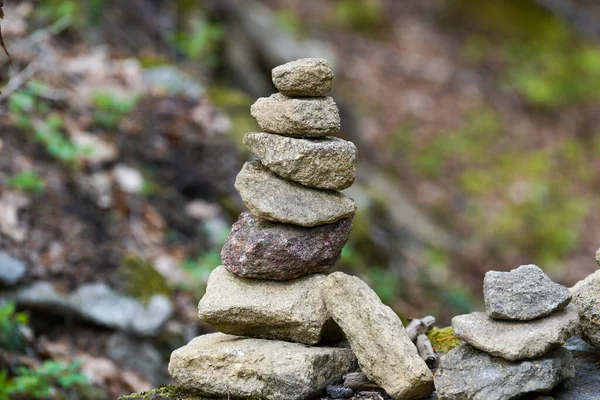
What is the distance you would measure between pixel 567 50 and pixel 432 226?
26.2 feet

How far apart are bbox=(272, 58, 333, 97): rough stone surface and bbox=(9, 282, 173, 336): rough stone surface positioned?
340 centimetres

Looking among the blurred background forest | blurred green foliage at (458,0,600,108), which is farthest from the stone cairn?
blurred green foliage at (458,0,600,108)

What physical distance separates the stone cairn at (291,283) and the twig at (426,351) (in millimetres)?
331

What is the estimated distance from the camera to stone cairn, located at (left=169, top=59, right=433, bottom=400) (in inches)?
140

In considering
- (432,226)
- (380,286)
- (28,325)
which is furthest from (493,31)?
(28,325)

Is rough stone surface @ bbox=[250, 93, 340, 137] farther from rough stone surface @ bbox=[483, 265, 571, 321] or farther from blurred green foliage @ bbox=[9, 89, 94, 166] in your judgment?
blurred green foliage @ bbox=[9, 89, 94, 166]

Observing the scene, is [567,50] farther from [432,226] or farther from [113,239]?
[113,239]

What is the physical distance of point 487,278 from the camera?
3.39 m

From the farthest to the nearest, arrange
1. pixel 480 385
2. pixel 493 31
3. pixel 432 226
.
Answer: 1. pixel 493 31
2. pixel 432 226
3. pixel 480 385

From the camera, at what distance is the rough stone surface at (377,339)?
340cm

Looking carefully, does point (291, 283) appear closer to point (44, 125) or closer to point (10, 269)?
point (10, 269)

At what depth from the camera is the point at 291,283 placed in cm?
387

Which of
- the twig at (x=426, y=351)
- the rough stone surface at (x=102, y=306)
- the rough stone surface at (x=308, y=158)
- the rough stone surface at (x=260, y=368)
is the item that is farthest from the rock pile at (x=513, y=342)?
the rough stone surface at (x=102, y=306)

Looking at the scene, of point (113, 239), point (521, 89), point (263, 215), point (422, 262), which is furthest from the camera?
point (521, 89)
